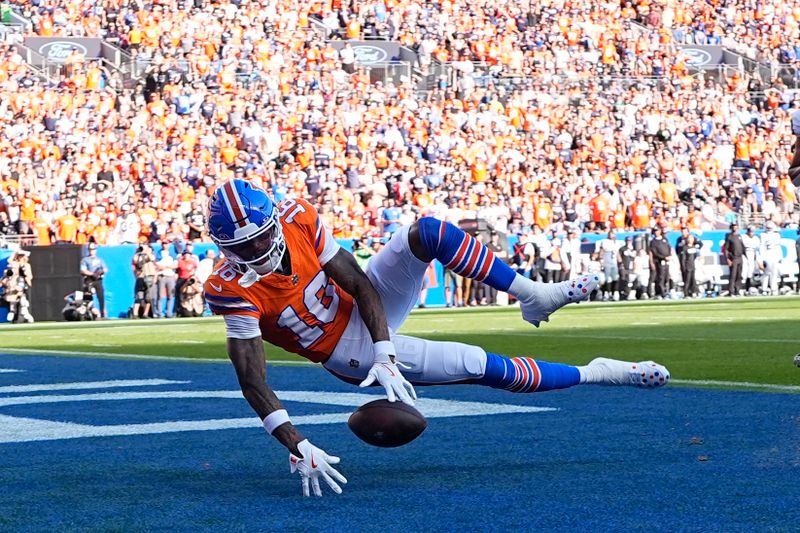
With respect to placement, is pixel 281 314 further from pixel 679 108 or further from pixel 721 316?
pixel 679 108

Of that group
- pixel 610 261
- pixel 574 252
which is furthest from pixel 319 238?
pixel 610 261

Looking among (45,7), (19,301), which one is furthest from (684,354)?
(45,7)

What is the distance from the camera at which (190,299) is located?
23281mm

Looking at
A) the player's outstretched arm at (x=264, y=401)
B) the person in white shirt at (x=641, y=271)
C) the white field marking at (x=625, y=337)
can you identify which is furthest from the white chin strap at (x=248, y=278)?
the person in white shirt at (x=641, y=271)

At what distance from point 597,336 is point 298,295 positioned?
369 inches

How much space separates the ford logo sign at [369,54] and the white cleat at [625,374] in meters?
26.0

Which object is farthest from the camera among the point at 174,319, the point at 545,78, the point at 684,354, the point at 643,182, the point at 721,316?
the point at 545,78

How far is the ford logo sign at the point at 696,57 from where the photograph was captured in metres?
36.8

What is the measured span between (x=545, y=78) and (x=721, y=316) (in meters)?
15.5

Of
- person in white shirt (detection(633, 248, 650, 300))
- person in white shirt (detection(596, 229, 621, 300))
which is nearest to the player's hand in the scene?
person in white shirt (detection(596, 229, 621, 300))

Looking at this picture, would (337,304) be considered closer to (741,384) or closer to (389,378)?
(389,378)

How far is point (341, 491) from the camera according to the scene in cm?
524

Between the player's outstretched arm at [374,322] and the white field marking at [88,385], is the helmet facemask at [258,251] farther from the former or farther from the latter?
the white field marking at [88,385]

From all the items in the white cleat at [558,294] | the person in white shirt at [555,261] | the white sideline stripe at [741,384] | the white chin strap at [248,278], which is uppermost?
the white chin strap at [248,278]
